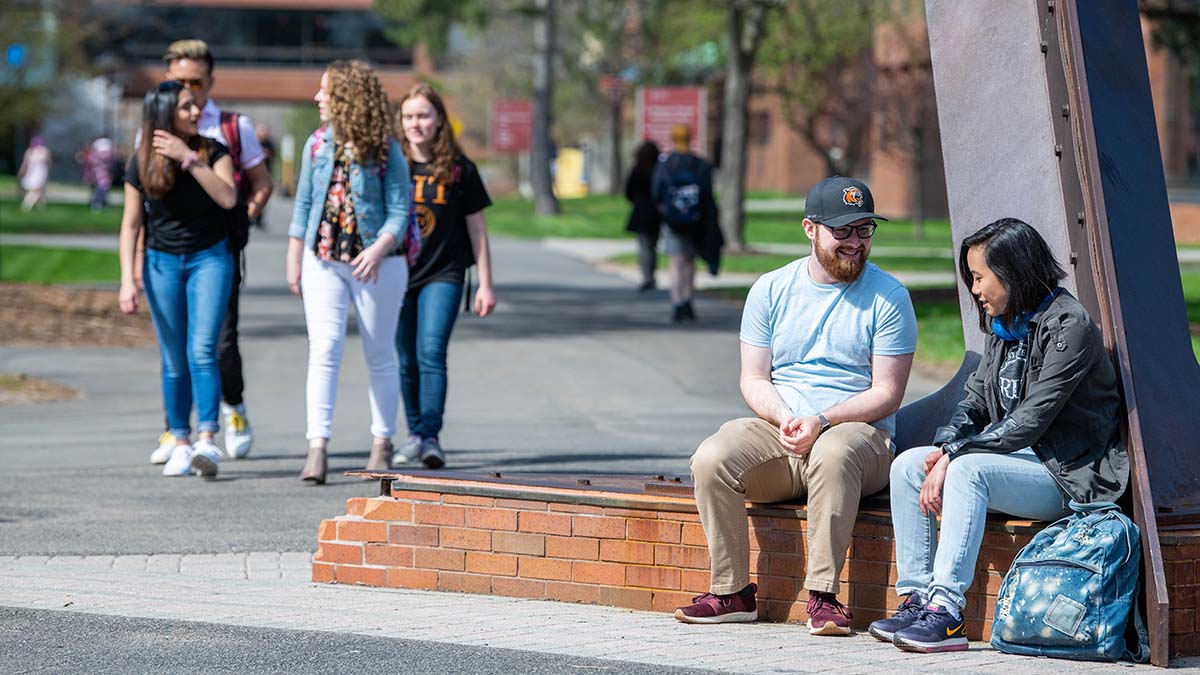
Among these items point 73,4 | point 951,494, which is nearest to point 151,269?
point 951,494

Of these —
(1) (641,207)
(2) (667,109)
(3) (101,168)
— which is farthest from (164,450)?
(3) (101,168)

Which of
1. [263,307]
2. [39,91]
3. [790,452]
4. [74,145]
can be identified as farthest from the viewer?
[74,145]

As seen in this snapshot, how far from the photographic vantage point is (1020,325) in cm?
561

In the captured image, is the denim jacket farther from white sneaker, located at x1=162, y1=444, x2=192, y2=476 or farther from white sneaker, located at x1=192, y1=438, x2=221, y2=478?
white sneaker, located at x1=162, y1=444, x2=192, y2=476

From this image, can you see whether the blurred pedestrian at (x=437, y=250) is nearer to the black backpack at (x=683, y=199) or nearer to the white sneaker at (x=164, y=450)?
the white sneaker at (x=164, y=450)

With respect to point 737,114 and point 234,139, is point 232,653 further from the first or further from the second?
point 737,114

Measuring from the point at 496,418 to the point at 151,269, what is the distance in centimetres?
321

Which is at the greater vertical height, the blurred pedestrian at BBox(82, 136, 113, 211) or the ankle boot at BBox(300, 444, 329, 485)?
the blurred pedestrian at BBox(82, 136, 113, 211)

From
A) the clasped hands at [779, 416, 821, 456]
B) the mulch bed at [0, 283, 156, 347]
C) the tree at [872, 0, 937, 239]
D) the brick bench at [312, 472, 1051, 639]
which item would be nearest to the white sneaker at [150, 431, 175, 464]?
the brick bench at [312, 472, 1051, 639]

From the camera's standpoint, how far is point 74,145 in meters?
76.3

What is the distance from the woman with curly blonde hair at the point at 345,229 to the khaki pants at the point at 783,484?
3015mm

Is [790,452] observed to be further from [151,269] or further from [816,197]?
[151,269]

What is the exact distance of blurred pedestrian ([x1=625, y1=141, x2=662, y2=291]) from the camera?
22.1m

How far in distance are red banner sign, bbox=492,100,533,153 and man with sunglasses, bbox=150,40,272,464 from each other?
141 ft
